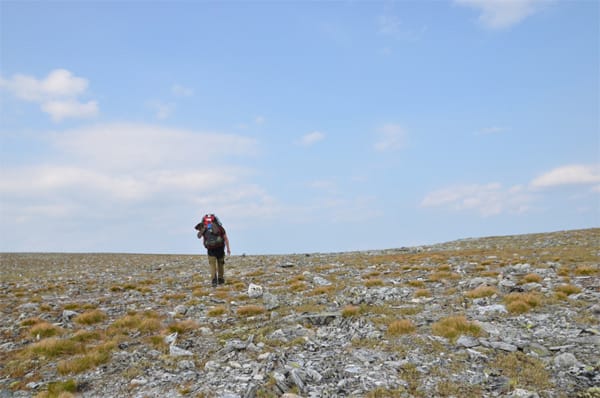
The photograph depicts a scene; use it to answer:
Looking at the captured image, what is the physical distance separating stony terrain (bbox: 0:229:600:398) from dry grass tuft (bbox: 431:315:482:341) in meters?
0.03

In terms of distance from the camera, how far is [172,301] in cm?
1625

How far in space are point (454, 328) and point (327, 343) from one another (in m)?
3.19

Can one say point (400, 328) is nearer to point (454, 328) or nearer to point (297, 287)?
point (454, 328)

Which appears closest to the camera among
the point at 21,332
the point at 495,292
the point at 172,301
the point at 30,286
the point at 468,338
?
the point at 468,338

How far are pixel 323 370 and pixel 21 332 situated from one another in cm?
1056

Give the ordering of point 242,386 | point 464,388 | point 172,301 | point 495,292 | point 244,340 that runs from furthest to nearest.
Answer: point 172,301 → point 495,292 → point 244,340 → point 242,386 → point 464,388

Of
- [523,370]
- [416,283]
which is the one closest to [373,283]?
[416,283]

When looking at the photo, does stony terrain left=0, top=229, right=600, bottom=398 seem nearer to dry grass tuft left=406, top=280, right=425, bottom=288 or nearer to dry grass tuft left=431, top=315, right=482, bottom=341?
dry grass tuft left=431, top=315, right=482, bottom=341

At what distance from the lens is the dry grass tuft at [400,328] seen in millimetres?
9484

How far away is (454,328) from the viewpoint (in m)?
9.20

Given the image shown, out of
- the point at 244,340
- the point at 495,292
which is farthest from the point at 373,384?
the point at 495,292

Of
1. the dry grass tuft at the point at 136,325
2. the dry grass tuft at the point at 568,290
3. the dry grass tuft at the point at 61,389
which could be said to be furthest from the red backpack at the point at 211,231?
the dry grass tuft at the point at 568,290

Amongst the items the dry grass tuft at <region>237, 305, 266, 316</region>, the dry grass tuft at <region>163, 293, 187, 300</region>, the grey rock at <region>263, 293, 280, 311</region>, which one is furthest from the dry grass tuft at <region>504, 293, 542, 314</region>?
the dry grass tuft at <region>163, 293, 187, 300</region>

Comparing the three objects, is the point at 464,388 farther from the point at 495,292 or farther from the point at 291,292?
the point at 291,292
